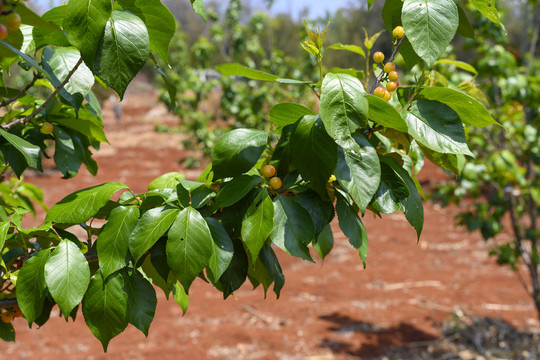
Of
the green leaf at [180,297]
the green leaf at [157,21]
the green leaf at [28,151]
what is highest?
the green leaf at [157,21]

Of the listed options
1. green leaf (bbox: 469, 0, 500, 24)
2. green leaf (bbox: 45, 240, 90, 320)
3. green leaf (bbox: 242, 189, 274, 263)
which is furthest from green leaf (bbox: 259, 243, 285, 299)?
green leaf (bbox: 469, 0, 500, 24)

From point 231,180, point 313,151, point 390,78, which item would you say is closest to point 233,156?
point 231,180

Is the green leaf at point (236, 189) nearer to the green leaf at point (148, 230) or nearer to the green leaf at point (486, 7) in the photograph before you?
the green leaf at point (148, 230)

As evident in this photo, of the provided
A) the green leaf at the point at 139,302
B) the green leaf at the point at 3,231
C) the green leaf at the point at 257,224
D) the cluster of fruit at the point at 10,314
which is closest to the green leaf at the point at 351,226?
the green leaf at the point at 257,224

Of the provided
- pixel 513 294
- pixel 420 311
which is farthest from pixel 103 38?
pixel 513 294

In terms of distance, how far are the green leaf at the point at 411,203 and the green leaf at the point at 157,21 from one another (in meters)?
0.44

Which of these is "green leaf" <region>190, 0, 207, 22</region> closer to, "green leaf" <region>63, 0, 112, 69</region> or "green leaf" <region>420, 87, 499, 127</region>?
"green leaf" <region>63, 0, 112, 69</region>

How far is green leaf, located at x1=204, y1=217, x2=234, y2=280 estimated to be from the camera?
81 centimetres

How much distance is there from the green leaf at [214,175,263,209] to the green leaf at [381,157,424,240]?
0.25m

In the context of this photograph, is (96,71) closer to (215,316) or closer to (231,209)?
(231,209)

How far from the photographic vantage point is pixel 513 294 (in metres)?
5.45

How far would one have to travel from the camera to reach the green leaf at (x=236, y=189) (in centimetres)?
83

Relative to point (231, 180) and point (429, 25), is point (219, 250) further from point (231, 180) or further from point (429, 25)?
point (429, 25)

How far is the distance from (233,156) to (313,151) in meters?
0.16
